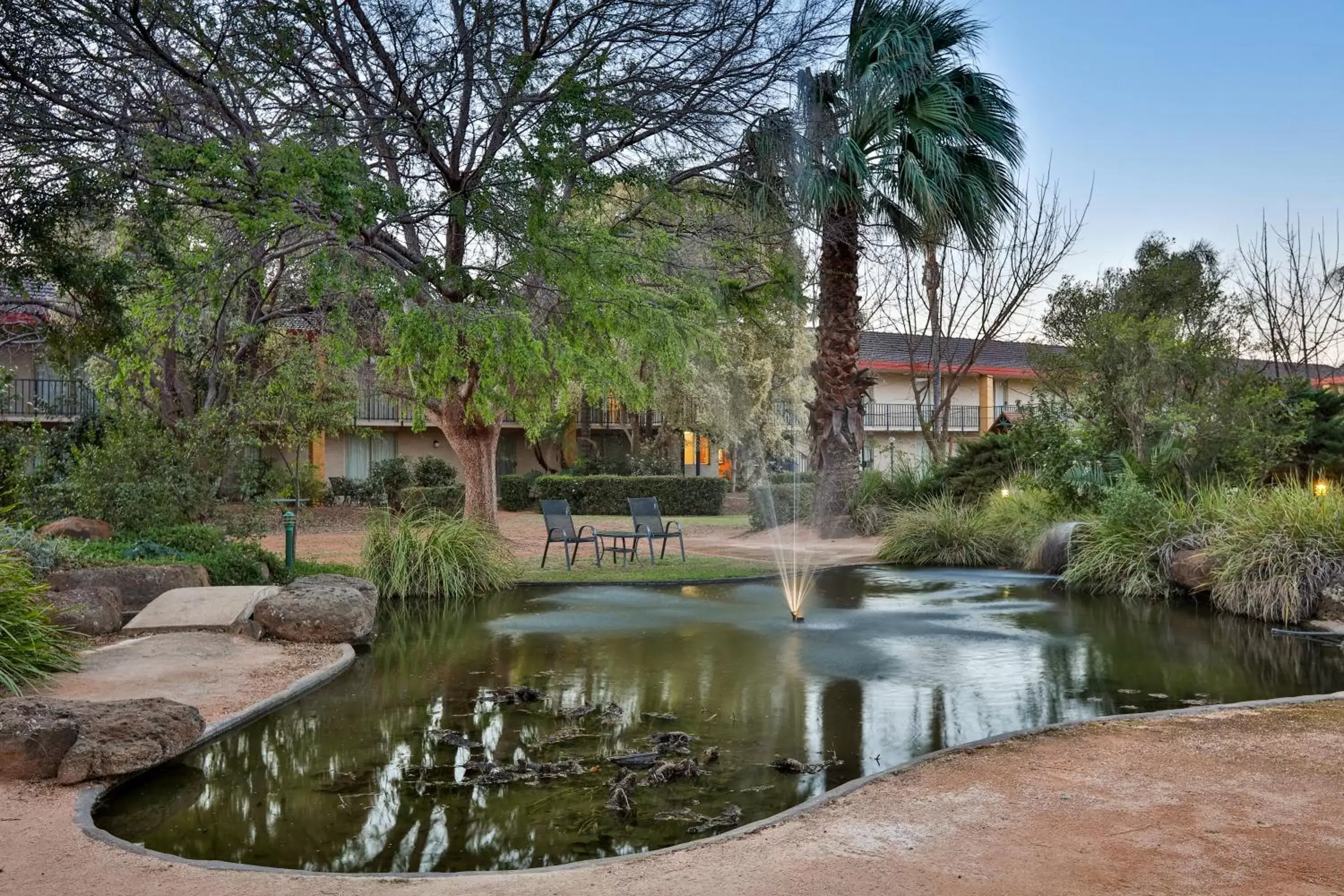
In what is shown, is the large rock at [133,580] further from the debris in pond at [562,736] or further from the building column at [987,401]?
the building column at [987,401]

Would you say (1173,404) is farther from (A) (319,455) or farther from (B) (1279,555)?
(A) (319,455)

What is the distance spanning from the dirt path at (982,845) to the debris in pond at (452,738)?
193cm

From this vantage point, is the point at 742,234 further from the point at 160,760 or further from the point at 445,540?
the point at 160,760

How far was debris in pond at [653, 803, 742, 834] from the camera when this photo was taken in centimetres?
457

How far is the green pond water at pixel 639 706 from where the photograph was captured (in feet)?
15.2

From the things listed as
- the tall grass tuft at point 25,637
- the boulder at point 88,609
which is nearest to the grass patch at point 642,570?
the boulder at point 88,609

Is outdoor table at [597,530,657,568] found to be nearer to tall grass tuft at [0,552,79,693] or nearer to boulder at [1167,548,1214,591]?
boulder at [1167,548,1214,591]

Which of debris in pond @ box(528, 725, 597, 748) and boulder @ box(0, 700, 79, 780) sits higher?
boulder @ box(0, 700, 79, 780)

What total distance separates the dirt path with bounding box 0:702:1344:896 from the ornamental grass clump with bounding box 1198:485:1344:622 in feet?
18.8

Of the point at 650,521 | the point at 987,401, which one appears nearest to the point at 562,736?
the point at 650,521

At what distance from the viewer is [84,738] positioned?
5.24 metres

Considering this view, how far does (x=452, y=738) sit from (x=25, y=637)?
334cm

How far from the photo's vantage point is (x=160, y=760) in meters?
5.44

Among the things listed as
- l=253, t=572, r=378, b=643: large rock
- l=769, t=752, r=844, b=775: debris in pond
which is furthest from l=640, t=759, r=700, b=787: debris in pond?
l=253, t=572, r=378, b=643: large rock
